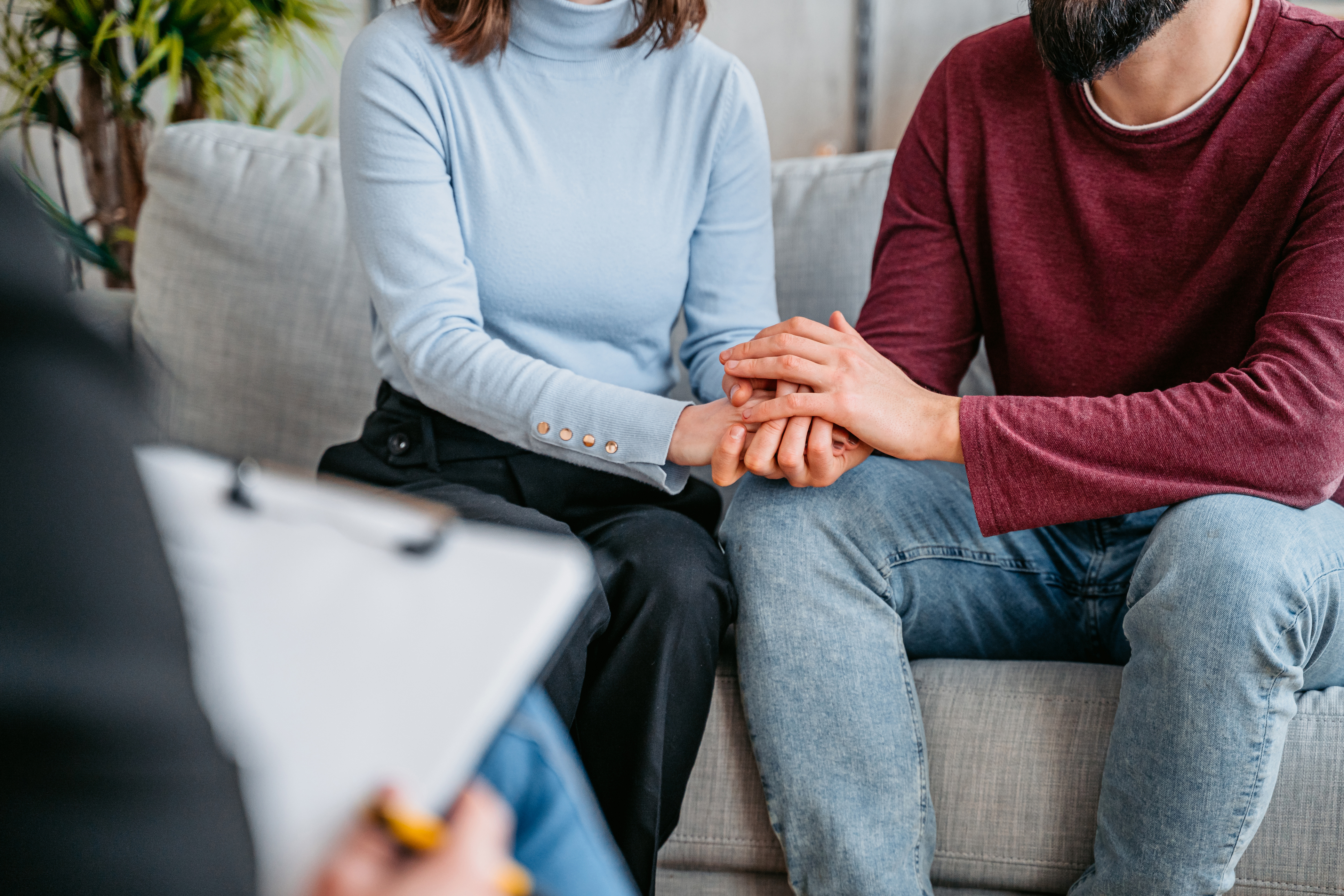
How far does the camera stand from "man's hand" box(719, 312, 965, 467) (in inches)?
37.8

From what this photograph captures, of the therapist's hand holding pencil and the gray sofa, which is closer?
the therapist's hand holding pencil

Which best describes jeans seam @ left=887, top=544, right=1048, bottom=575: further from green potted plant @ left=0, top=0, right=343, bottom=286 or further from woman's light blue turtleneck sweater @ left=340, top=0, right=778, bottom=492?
green potted plant @ left=0, top=0, right=343, bottom=286

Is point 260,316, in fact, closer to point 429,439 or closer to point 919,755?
point 429,439

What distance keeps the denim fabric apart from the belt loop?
62cm

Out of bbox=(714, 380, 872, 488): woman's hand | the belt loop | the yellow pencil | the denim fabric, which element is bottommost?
the belt loop

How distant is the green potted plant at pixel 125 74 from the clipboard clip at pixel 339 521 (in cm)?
153

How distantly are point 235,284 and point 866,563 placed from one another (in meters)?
1.01

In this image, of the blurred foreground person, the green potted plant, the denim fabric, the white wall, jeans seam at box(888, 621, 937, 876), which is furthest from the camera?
the white wall

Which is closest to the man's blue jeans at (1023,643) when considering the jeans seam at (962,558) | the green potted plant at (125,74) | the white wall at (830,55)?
the jeans seam at (962,558)

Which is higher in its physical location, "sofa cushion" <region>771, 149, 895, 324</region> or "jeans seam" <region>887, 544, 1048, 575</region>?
"sofa cushion" <region>771, 149, 895, 324</region>

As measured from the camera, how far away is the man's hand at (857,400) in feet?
3.15

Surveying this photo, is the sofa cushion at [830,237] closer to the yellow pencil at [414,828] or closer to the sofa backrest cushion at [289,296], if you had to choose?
the sofa backrest cushion at [289,296]

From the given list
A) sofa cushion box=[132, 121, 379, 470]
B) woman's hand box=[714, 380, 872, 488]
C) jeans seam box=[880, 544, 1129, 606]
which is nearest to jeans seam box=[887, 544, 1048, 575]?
jeans seam box=[880, 544, 1129, 606]

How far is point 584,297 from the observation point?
3.62 feet
